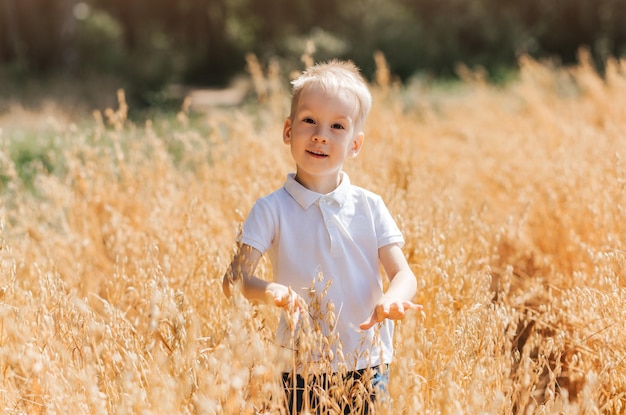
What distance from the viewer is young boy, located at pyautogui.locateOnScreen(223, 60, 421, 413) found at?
80.0 inches

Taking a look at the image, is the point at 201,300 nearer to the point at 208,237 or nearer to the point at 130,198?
the point at 208,237

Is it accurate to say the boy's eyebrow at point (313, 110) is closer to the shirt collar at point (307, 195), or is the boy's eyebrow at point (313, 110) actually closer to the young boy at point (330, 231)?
the young boy at point (330, 231)

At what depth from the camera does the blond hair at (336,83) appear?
211 cm

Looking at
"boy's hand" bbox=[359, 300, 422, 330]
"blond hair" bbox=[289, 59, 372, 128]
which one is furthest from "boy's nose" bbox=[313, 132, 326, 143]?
"boy's hand" bbox=[359, 300, 422, 330]

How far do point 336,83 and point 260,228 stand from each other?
50 centimetres

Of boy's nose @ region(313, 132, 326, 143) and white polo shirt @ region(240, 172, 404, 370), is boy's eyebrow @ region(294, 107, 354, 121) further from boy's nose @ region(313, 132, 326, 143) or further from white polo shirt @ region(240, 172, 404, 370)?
white polo shirt @ region(240, 172, 404, 370)

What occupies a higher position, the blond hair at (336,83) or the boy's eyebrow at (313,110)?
the blond hair at (336,83)

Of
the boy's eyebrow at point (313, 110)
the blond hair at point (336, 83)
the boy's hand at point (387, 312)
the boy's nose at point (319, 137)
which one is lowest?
the boy's hand at point (387, 312)

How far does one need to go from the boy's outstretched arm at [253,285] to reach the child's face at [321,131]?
1.09 feet

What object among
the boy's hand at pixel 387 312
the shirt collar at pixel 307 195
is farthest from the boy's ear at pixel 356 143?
the boy's hand at pixel 387 312

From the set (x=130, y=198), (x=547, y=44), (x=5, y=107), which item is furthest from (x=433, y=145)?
(x=547, y=44)

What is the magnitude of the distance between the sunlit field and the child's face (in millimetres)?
320

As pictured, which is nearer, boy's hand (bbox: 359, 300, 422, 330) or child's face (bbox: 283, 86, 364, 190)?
boy's hand (bbox: 359, 300, 422, 330)

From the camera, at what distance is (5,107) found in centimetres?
1410
